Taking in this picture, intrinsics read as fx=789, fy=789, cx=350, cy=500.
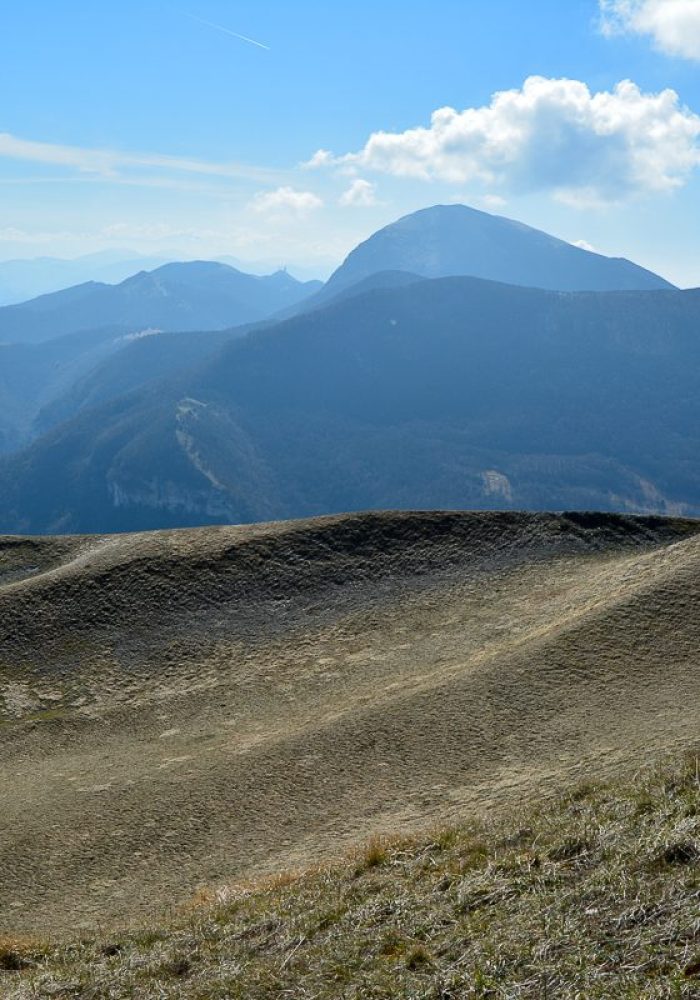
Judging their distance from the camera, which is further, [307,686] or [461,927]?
[307,686]

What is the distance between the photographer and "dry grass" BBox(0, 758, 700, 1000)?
1266 centimetres

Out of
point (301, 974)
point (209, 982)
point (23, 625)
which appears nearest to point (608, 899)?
point (301, 974)

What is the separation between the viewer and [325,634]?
2110 inches

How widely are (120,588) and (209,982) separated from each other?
47.0m

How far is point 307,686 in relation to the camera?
151 ft

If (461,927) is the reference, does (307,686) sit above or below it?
below

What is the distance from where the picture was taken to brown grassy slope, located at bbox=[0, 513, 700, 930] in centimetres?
2869

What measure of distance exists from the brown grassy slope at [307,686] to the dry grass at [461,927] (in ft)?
19.6

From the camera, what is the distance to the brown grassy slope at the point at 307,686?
94.1 feet

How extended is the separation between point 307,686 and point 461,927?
31.6 metres

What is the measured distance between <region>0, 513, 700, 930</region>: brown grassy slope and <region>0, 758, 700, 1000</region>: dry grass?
596cm

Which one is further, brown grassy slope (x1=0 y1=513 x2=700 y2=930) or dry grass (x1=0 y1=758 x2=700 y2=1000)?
brown grassy slope (x1=0 y1=513 x2=700 y2=930)

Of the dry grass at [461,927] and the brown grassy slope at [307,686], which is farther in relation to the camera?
the brown grassy slope at [307,686]

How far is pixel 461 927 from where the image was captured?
14867 millimetres
